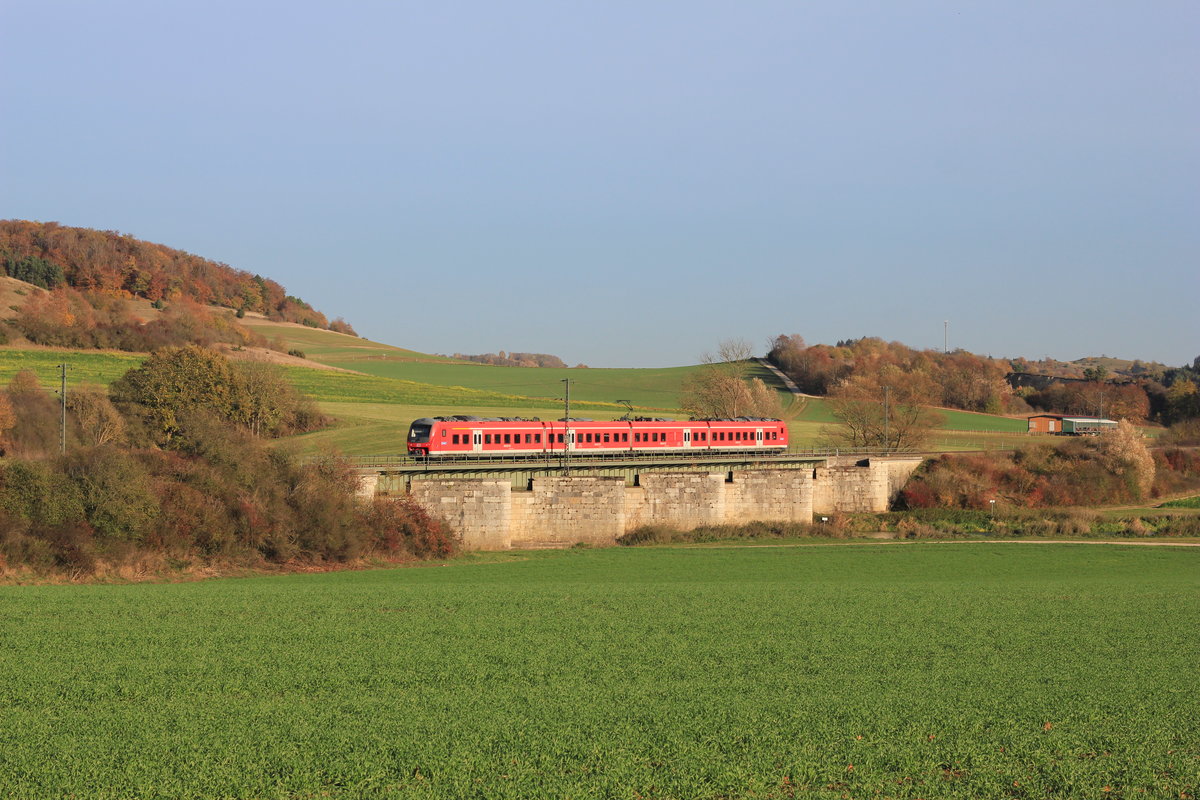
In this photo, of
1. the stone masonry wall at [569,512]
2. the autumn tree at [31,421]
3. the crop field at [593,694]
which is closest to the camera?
the crop field at [593,694]

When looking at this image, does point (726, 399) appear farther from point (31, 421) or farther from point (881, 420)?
point (31, 421)

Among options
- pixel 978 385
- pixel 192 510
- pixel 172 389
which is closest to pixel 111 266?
pixel 172 389

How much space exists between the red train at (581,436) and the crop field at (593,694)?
20.1 meters

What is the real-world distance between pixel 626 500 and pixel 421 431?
11242mm

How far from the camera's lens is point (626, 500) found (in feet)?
171

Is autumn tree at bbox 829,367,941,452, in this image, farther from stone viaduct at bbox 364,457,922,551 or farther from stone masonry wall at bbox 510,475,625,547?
stone masonry wall at bbox 510,475,625,547

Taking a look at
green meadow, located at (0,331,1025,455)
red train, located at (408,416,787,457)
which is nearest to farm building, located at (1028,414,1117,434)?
green meadow, located at (0,331,1025,455)

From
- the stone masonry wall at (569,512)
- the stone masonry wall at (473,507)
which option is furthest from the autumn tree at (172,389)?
the stone masonry wall at (569,512)

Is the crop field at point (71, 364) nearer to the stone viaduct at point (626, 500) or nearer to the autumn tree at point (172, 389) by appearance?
the autumn tree at point (172, 389)

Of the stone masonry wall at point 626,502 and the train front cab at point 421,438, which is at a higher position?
→ the train front cab at point 421,438

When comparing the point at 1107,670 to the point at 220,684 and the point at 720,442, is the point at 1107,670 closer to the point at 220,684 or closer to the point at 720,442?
the point at 220,684

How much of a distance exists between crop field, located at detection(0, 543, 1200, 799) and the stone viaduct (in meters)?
17.8

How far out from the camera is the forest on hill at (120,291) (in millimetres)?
90500

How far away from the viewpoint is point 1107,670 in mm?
18281
